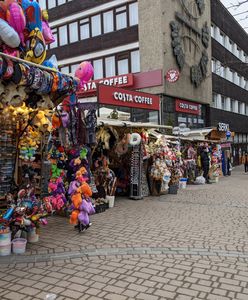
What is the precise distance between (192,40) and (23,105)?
19450mm

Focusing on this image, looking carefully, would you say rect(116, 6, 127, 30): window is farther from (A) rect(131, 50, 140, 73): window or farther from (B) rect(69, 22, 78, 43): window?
(B) rect(69, 22, 78, 43): window

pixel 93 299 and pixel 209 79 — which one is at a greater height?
pixel 209 79

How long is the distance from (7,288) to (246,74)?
1464 inches

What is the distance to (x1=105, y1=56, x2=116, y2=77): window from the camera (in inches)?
853

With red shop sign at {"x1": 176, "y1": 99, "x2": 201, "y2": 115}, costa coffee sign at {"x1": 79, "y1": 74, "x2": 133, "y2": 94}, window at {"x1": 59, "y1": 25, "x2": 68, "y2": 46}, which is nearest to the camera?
costa coffee sign at {"x1": 79, "y1": 74, "x2": 133, "y2": 94}

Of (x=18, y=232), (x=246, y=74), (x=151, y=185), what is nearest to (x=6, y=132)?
(x=18, y=232)

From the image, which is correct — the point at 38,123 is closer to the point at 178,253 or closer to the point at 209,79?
the point at 178,253

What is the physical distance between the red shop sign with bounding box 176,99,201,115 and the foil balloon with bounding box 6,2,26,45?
54.5 ft

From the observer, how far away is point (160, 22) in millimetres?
19156

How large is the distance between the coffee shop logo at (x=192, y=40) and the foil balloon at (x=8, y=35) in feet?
52.9

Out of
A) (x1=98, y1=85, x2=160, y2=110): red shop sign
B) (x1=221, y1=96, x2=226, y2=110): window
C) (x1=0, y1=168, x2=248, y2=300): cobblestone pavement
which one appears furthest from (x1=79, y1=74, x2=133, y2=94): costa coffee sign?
(x1=0, y1=168, x2=248, y2=300): cobblestone pavement

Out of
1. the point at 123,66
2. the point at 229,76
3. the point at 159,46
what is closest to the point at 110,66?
the point at 123,66

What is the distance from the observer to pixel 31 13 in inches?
219

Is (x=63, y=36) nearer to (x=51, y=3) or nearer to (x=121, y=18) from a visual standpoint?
(x=51, y=3)
